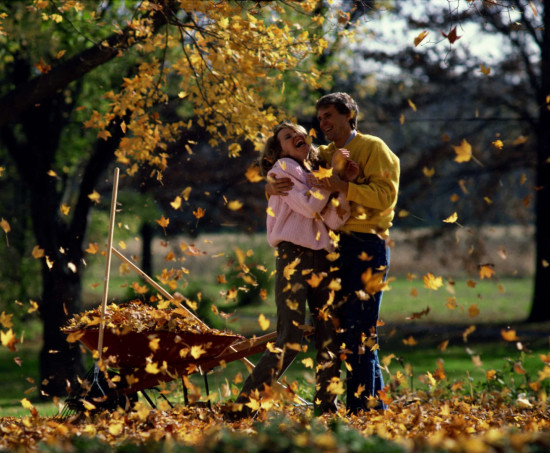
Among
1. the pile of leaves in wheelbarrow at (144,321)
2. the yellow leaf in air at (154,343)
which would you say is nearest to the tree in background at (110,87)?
the pile of leaves in wheelbarrow at (144,321)

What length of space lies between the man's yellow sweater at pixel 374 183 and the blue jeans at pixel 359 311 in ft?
0.24

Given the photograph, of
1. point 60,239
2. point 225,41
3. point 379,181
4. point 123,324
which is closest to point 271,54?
point 225,41

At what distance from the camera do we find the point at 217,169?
14039 mm

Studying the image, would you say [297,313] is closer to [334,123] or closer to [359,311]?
[359,311]

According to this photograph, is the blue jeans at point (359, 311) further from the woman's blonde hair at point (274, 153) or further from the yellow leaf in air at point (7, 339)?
the yellow leaf in air at point (7, 339)

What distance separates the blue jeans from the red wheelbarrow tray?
1.68 feet

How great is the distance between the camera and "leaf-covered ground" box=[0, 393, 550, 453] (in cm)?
276

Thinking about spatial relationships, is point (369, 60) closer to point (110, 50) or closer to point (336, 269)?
point (110, 50)

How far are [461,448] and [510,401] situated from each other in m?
3.86

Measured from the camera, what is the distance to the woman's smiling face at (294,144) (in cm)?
441

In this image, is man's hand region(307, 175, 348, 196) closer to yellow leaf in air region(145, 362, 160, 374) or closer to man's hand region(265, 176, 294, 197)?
man's hand region(265, 176, 294, 197)

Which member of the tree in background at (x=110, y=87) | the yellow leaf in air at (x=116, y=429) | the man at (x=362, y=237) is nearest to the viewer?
the yellow leaf in air at (x=116, y=429)

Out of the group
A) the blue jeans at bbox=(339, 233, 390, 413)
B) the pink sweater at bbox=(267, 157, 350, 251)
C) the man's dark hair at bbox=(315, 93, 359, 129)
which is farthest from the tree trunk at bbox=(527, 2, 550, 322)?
the pink sweater at bbox=(267, 157, 350, 251)

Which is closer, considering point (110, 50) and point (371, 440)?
point (371, 440)
